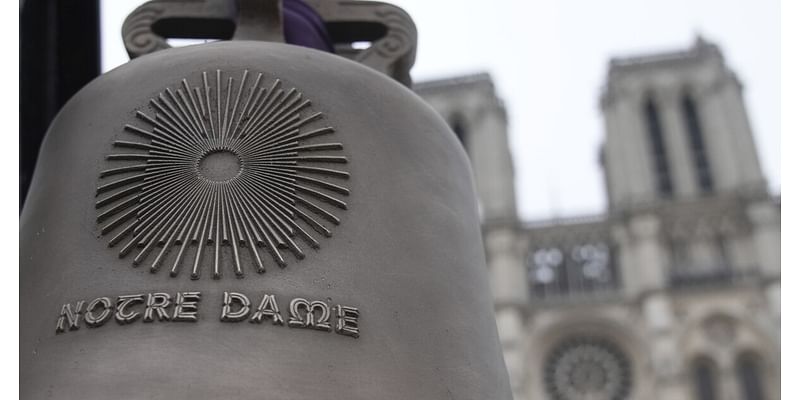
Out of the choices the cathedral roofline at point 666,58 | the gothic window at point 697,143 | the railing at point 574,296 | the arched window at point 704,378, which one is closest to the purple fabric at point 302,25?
the arched window at point 704,378

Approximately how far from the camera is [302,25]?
129 inches

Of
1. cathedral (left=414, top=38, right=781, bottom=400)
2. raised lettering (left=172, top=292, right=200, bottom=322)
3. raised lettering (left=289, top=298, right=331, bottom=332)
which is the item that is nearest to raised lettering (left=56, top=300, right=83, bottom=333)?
raised lettering (left=172, top=292, right=200, bottom=322)

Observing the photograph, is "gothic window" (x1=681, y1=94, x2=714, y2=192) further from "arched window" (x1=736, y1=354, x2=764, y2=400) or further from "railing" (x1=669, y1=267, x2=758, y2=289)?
"arched window" (x1=736, y1=354, x2=764, y2=400)

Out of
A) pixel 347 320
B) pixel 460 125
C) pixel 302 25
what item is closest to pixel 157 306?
pixel 347 320

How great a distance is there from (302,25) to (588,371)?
30.5 m

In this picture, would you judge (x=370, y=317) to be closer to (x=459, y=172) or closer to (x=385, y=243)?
(x=385, y=243)

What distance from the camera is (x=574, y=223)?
35031mm

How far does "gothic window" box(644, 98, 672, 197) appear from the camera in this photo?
34438 mm

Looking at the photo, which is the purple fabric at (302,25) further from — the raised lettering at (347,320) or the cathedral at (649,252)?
the cathedral at (649,252)

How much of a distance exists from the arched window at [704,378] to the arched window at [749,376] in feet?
2.69

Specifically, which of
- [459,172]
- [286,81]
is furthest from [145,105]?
[459,172]

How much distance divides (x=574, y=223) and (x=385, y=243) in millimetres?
33110

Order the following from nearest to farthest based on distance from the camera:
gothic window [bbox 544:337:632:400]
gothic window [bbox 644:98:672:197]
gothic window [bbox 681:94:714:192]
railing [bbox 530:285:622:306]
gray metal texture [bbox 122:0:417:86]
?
gray metal texture [bbox 122:0:417:86], gothic window [bbox 544:337:632:400], railing [bbox 530:285:622:306], gothic window [bbox 681:94:714:192], gothic window [bbox 644:98:672:197]

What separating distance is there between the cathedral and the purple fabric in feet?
95.5
